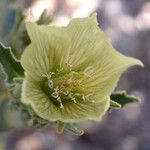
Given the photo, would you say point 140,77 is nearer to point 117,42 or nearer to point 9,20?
point 117,42

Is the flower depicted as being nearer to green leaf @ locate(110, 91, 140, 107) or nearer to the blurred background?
green leaf @ locate(110, 91, 140, 107)

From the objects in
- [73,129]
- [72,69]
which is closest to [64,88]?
[72,69]

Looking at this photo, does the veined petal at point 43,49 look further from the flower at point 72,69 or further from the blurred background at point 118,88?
the blurred background at point 118,88

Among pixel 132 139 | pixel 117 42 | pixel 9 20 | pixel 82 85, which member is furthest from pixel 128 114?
pixel 82 85

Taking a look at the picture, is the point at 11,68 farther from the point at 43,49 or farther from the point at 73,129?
the point at 73,129

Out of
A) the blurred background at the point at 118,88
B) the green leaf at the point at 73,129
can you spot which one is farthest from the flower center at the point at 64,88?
the blurred background at the point at 118,88

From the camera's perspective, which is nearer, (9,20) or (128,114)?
(9,20)
